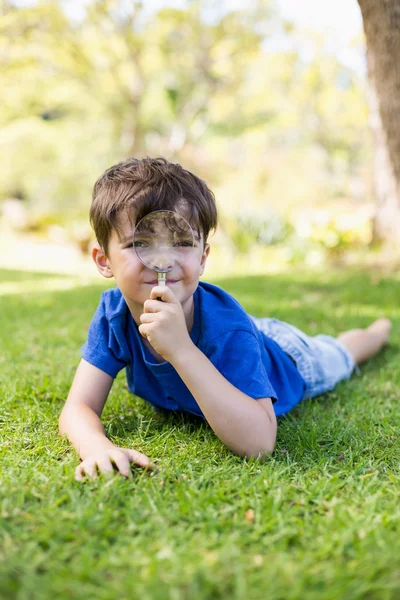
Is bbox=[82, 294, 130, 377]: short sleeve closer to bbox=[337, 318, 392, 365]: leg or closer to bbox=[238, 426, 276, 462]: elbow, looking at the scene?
bbox=[238, 426, 276, 462]: elbow

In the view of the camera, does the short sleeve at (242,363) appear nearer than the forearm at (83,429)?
No

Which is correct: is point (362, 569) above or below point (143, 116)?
below

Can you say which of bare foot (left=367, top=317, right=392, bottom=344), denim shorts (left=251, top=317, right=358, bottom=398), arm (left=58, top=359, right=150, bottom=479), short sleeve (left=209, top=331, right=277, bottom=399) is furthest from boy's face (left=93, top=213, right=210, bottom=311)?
bare foot (left=367, top=317, right=392, bottom=344)

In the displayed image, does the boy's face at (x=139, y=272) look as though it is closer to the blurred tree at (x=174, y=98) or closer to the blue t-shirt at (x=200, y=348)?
the blue t-shirt at (x=200, y=348)

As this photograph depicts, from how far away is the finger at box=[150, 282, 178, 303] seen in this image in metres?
2.00

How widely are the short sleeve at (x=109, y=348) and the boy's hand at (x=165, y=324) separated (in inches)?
16.4

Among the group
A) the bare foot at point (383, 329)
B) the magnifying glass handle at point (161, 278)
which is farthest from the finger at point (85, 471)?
the bare foot at point (383, 329)

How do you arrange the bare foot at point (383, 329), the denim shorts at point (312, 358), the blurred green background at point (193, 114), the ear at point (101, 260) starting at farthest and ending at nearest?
1. the blurred green background at point (193, 114)
2. the bare foot at point (383, 329)
3. the denim shorts at point (312, 358)
4. the ear at point (101, 260)

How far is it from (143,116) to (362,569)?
25413 millimetres

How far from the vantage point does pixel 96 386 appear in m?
2.38

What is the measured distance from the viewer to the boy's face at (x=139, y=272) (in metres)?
2.09

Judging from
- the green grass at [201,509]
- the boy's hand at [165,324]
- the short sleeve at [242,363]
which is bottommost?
the green grass at [201,509]

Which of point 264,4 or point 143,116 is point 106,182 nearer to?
point 264,4

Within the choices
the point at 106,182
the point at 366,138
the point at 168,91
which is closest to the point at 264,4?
the point at 168,91
